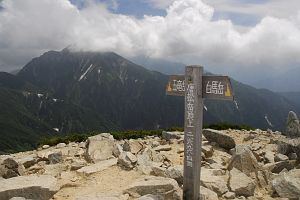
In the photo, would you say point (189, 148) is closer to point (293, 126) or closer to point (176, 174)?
point (176, 174)

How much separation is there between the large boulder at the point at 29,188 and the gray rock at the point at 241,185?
6.19 meters

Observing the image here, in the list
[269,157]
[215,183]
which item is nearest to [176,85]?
[215,183]

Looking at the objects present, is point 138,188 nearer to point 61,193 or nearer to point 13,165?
point 61,193

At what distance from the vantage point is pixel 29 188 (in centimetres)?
1252

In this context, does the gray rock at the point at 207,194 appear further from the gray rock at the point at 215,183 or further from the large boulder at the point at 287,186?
the large boulder at the point at 287,186

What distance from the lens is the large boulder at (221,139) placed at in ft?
71.8

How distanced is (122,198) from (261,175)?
20.8 feet

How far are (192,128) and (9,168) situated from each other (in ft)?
27.6

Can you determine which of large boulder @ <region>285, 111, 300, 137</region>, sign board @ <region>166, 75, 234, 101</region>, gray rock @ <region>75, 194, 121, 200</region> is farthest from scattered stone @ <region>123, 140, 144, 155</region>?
large boulder @ <region>285, 111, 300, 137</region>

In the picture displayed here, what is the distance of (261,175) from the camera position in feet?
51.9

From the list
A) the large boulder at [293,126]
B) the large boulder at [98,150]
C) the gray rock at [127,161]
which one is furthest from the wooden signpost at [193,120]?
the large boulder at [293,126]

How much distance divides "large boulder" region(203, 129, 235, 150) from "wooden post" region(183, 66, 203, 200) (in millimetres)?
10094

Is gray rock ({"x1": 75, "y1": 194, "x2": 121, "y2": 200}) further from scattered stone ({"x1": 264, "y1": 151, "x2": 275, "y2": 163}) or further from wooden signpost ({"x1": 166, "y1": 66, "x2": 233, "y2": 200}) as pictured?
scattered stone ({"x1": 264, "y1": 151, "x2": 275, "y2": 163})

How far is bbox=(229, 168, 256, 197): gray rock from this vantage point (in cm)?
1395
